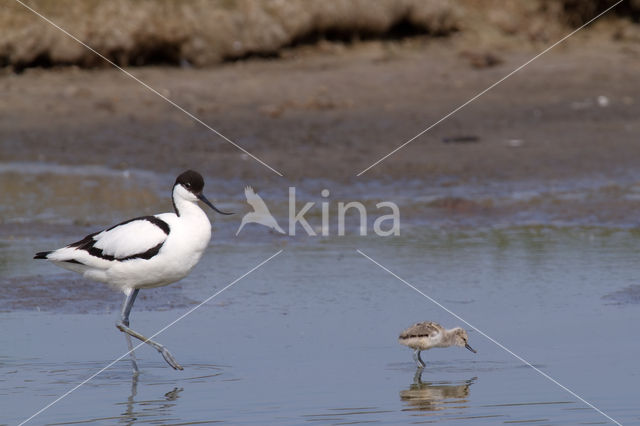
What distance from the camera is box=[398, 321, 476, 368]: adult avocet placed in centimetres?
618

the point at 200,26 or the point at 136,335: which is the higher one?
the point at 200,26

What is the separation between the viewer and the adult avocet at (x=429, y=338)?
243 inches

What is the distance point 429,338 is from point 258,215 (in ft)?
13.8

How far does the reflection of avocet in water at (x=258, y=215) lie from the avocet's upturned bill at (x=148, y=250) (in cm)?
312

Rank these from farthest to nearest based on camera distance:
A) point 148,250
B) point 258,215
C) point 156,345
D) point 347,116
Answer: point 347,116 < point 258,215 < point 148,250 < point 156,345

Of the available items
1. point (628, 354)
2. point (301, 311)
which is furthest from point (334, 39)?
point (628, 354)

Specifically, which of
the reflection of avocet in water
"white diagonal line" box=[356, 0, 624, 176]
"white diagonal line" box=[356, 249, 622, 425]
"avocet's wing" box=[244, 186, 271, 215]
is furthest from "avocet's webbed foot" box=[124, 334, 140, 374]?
"white diagonal line" box=[356, 0, 624, 176]

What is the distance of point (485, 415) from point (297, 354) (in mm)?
1290

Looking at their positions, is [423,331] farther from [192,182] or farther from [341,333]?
[192,182]

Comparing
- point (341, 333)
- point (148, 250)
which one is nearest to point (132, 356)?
point (148, 250)

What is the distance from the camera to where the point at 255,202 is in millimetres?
10633

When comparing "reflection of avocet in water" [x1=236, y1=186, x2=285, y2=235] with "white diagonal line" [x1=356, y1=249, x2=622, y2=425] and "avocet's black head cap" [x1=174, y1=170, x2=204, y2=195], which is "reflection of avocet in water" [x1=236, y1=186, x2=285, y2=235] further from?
"avocet's black head cap" [x1=174, y1=170, x2=204, y2=195]

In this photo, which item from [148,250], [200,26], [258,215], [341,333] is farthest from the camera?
[200,26]

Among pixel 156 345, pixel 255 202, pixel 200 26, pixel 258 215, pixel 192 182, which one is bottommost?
pixel 156 345
